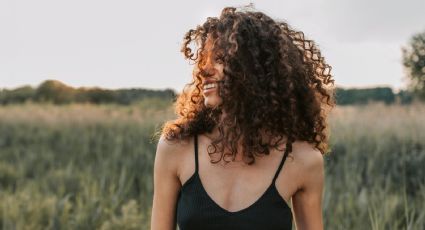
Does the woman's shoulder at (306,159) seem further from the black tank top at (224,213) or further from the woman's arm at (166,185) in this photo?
the woman's arm at (166,185)

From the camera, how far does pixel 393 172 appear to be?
6.63m

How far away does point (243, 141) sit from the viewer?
176 cm

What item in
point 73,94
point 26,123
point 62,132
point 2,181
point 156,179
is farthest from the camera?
point 73,94

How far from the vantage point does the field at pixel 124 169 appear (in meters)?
4.32

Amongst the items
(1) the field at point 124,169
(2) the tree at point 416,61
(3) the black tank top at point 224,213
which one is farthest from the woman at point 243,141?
(2) the tree at point 416,61

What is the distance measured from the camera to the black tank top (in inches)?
68.0

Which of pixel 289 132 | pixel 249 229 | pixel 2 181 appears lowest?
pixel 2 181

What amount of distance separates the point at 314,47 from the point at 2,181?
5154 mm

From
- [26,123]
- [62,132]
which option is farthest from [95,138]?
[26,123]

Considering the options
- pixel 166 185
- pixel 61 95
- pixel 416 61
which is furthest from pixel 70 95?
pixel 166 185

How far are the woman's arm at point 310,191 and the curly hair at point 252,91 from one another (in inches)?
2.5

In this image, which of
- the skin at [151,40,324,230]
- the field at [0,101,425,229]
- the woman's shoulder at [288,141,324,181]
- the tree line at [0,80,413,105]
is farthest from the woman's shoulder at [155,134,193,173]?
the tree line at [0,80,413,105]

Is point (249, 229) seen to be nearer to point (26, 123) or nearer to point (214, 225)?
point (214, 225)

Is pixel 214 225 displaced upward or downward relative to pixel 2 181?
upward
